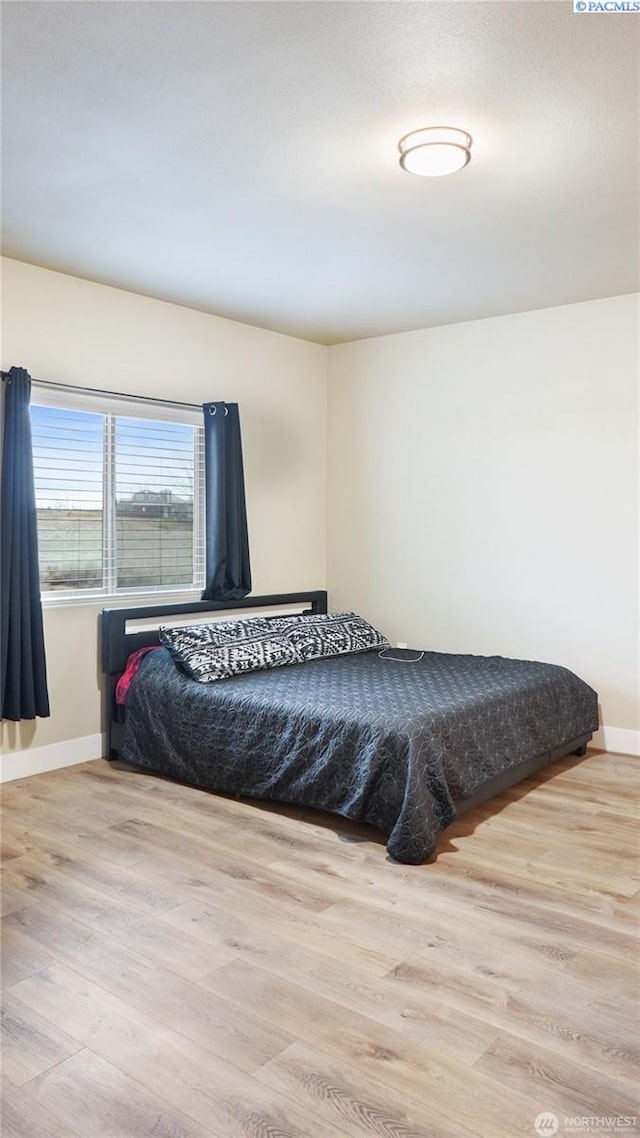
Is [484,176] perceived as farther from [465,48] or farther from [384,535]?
[384,535]

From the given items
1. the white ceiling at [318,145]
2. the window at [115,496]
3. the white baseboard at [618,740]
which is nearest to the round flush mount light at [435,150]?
the white ceiling at [318,145]

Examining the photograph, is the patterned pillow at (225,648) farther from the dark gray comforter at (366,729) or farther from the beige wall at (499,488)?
the beige wall at (499,488)

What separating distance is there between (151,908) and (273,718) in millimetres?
1090

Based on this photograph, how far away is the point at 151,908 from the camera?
2.67 m

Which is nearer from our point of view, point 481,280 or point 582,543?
point 481,280

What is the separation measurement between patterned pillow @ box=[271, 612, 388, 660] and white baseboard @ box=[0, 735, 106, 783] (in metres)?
1.21

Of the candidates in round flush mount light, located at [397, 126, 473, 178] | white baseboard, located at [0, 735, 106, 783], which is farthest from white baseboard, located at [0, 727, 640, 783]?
round flush mount light, located at [397, 126, 473, 178]

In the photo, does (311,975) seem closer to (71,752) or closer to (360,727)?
(360,727)

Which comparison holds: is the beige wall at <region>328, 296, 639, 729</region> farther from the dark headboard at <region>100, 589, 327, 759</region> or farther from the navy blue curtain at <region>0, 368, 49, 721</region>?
the navy blue curtain at <region>0, 368, 49, 721</region>

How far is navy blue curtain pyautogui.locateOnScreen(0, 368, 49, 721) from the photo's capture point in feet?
12.5

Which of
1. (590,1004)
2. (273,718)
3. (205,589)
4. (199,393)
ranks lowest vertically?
(590,1004)

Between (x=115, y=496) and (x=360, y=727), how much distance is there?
6.79 ft

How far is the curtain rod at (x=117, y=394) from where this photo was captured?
13.4 feet

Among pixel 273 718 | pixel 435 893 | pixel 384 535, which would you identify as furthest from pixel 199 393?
pixel 435 893
